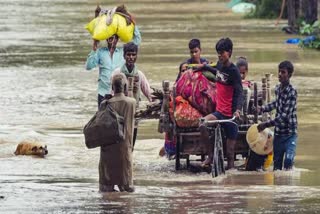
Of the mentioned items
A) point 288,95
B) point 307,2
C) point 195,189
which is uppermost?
point 307,2

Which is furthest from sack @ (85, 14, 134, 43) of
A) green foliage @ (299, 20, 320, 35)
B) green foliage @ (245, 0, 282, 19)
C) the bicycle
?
green foliage @ (245, 0, 282, 19)

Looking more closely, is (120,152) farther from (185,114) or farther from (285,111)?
(285,111)

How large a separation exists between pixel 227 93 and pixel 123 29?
7.15ft

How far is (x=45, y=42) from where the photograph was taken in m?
33.7

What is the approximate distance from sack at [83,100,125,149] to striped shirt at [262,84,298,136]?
6.54ft

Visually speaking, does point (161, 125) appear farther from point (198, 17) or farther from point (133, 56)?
point (198, 17)

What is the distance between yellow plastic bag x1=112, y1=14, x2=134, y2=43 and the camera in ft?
46.3

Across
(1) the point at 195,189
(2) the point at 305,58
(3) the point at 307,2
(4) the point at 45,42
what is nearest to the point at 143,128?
(1) the point at 195,189

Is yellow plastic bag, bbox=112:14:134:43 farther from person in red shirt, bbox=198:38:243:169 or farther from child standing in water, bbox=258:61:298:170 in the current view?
child standing in water, bbox=258:61:298:170

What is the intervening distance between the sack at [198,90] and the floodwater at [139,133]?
76cm

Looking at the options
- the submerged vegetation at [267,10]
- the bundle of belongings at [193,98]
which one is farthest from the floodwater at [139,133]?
the submerged vegetation at [267,10]

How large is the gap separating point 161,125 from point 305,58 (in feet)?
51.2

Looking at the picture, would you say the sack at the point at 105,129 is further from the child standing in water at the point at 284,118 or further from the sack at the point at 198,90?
the child standing in water at the point at 284,118

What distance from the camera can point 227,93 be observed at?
41.0 feet
